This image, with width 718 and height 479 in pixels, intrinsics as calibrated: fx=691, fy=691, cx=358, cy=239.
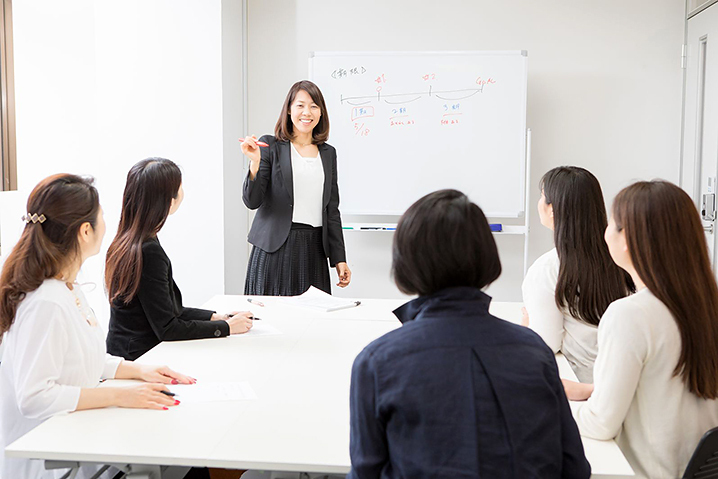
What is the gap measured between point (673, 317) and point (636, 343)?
95mm

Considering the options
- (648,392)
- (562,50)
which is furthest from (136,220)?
(562,50)

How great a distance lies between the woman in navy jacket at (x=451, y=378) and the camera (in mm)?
1040

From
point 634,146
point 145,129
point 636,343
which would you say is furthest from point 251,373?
point 634,146

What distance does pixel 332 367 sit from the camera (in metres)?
1.94

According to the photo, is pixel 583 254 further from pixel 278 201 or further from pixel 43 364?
pixel 278 201

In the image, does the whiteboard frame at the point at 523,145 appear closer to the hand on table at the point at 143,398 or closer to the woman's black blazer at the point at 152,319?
the woman's black blazer at the point at 152,319

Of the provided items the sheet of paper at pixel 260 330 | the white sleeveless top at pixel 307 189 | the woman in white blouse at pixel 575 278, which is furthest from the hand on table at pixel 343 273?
the woman in white blouse at pixel 575 278

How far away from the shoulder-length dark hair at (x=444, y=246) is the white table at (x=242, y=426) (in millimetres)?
471

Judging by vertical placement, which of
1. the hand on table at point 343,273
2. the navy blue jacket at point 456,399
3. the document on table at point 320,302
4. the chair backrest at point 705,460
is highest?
the navy blue jacket at point 456,399

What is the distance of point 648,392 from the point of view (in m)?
1.43

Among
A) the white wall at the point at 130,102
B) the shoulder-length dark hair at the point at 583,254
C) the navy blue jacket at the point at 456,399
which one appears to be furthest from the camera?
the white wall at the point at 130,102

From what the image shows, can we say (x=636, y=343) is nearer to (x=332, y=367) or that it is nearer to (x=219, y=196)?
(x=332, y=367)

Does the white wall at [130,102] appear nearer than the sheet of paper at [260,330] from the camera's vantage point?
No

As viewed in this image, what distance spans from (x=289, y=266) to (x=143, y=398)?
162cm
